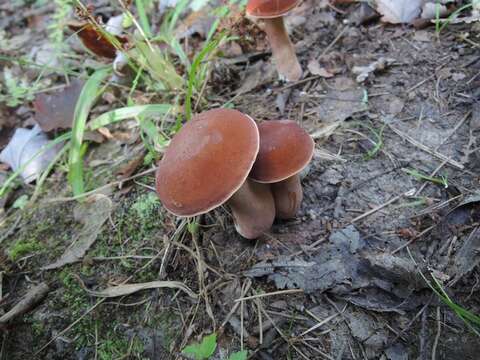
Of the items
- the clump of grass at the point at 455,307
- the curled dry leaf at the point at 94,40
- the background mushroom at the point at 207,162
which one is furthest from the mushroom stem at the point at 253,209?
the curled dry leaf at the point at 94,40

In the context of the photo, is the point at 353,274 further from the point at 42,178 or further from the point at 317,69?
the point at 42,178

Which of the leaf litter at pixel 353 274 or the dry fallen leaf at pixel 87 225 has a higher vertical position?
the dry fallen leaf at pixel 87 225

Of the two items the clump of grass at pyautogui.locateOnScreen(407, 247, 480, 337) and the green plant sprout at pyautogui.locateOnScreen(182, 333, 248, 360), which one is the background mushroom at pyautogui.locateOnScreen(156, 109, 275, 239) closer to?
the green plant sprout at pyautogui.locateOnScreen(182, 333, 248, 360)

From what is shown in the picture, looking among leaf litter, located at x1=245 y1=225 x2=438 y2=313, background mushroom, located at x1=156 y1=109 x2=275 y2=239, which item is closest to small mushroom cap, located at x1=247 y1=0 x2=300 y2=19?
background mushroom, located at x1=156 y1=109 x2=275 y2=239

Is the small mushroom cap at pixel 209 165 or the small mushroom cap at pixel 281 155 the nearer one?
the small mushroom cap at pixel 209 165

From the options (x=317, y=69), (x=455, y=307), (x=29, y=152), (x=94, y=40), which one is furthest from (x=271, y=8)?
(x=29, y=152)

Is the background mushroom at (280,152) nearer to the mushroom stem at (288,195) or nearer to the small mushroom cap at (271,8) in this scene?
the mushroom stem at (288,195)
